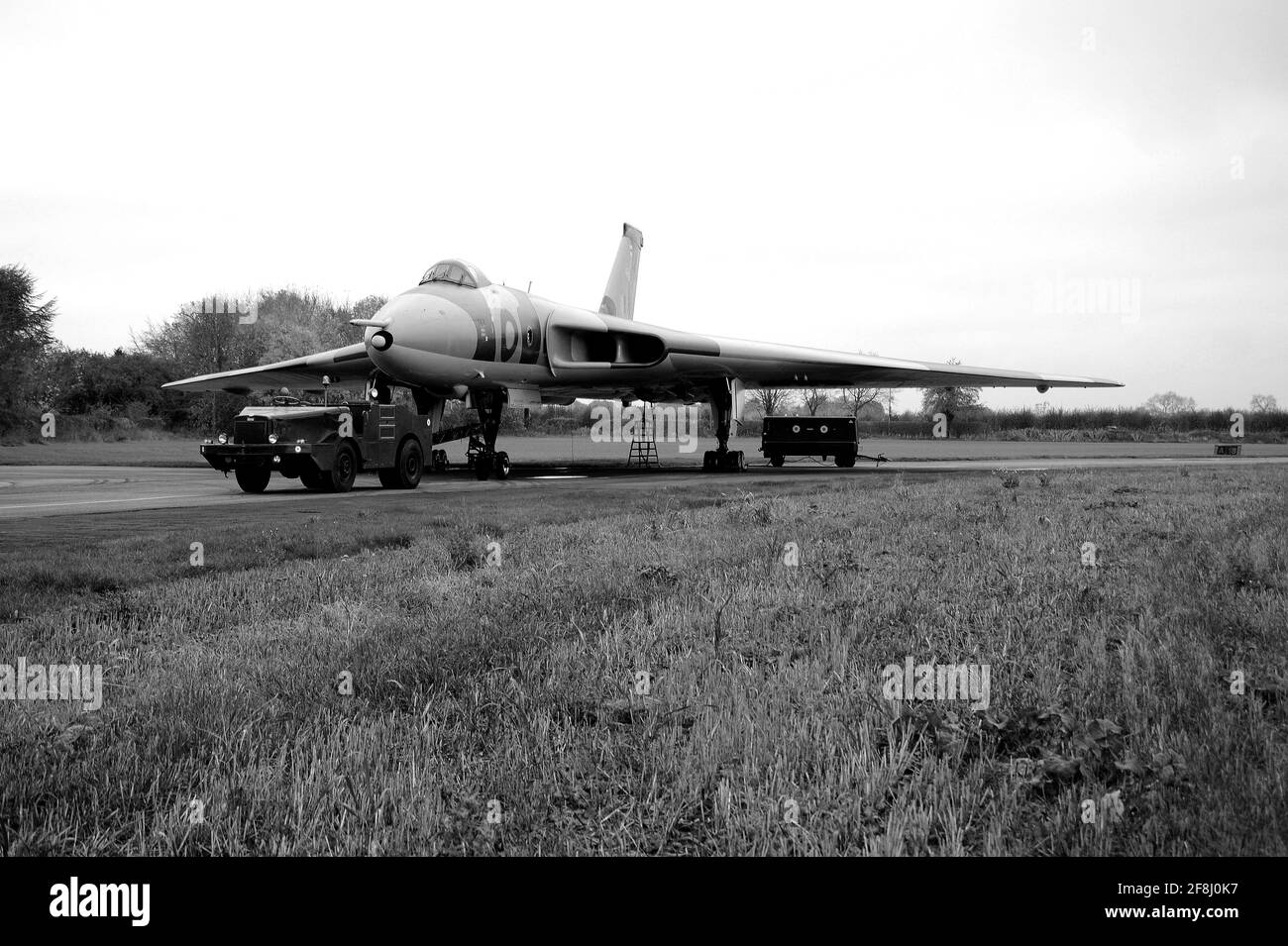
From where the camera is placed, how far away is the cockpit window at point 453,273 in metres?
19.7

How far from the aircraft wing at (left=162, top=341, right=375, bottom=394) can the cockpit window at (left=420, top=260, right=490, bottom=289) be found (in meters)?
5.59

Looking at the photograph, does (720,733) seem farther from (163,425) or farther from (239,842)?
(163,425)

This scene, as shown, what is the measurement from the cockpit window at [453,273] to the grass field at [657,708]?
13.5m

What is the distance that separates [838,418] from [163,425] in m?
41.7

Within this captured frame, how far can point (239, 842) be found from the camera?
2406 mm

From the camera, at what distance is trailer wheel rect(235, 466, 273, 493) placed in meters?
16.3

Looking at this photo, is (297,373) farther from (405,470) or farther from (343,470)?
(343,470)

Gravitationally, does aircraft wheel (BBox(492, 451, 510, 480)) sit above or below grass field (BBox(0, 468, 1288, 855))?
above

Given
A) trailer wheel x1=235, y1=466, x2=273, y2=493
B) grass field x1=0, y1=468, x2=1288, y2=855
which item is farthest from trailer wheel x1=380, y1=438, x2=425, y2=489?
grass field x1=0, y1=468, x2=1288, y2=855

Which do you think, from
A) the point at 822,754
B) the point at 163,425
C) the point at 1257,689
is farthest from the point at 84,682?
the point at 163,425

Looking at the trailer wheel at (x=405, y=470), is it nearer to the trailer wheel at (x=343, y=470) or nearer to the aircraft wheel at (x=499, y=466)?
the trailer wheel at (x=343, y=470)

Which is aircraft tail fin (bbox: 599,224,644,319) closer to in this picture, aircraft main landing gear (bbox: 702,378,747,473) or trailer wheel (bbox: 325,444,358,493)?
aircraft main landing gear (bbox: 702,378,747,473)

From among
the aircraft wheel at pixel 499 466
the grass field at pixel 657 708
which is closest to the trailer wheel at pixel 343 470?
the aircraft wheel at pixel 499 466

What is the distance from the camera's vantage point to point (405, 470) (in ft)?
58.7
